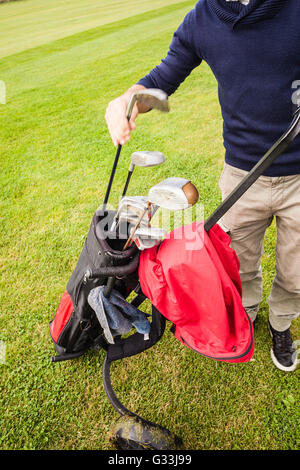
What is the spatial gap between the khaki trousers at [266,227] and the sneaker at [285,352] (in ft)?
0.22

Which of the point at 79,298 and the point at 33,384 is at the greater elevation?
the point at 79,298

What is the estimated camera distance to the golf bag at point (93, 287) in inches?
46.1

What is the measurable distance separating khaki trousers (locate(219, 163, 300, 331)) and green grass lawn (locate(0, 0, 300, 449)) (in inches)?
15.0

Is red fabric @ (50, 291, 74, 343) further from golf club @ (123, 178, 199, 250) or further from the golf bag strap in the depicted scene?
golf club @ (123, 178, 199, 250)

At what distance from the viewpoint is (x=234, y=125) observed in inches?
52.6

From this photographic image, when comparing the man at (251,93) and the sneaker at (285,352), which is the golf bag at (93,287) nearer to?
the man at (251,93)

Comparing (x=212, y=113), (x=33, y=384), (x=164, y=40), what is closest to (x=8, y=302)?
(x=33, y=384)

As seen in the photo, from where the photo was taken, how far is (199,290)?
1.06 m

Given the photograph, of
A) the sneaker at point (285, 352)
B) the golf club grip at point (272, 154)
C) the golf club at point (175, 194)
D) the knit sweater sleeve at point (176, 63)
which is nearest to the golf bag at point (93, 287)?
the golf club at point (175, 194)

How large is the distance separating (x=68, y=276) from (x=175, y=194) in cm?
184

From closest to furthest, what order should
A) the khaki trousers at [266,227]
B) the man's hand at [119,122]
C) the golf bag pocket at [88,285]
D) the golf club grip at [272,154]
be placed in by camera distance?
1. the golf club grip at [272,154]
2. the man's hand at [119,122]
3. the golf bag pocket at [88,285]
4. the khaki trousers at [266,227]

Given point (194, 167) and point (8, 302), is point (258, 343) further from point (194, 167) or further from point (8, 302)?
point (194, 167)
